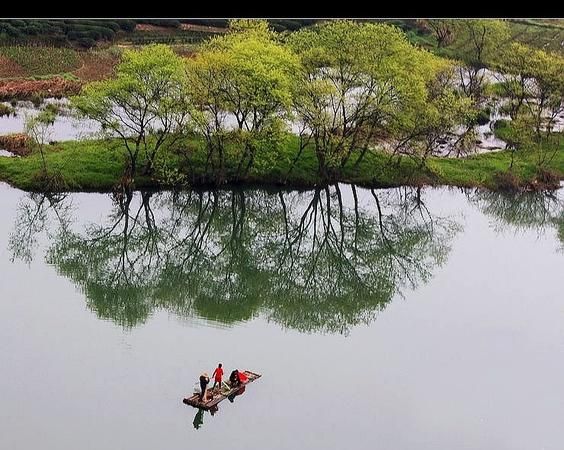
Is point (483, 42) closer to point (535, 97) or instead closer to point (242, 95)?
point (535, 97)

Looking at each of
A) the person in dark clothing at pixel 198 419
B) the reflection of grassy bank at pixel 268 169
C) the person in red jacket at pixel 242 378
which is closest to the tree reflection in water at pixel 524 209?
the reflection of grassy bank at pixel 268 169

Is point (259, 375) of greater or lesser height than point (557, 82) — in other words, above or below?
below

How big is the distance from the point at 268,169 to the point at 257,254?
3679 millimetres

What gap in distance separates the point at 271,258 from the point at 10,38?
1502cm

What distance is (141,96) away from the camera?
1805cm

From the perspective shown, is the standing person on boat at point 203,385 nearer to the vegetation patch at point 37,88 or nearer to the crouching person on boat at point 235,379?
the crouching person on boat at point 235,379

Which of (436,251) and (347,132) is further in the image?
(347,132)

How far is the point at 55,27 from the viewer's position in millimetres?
27984

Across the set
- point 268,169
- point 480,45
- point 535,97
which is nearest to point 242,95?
point 268,169

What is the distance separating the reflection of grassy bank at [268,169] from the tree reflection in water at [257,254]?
0.46 meters

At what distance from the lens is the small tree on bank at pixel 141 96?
1797 cm
